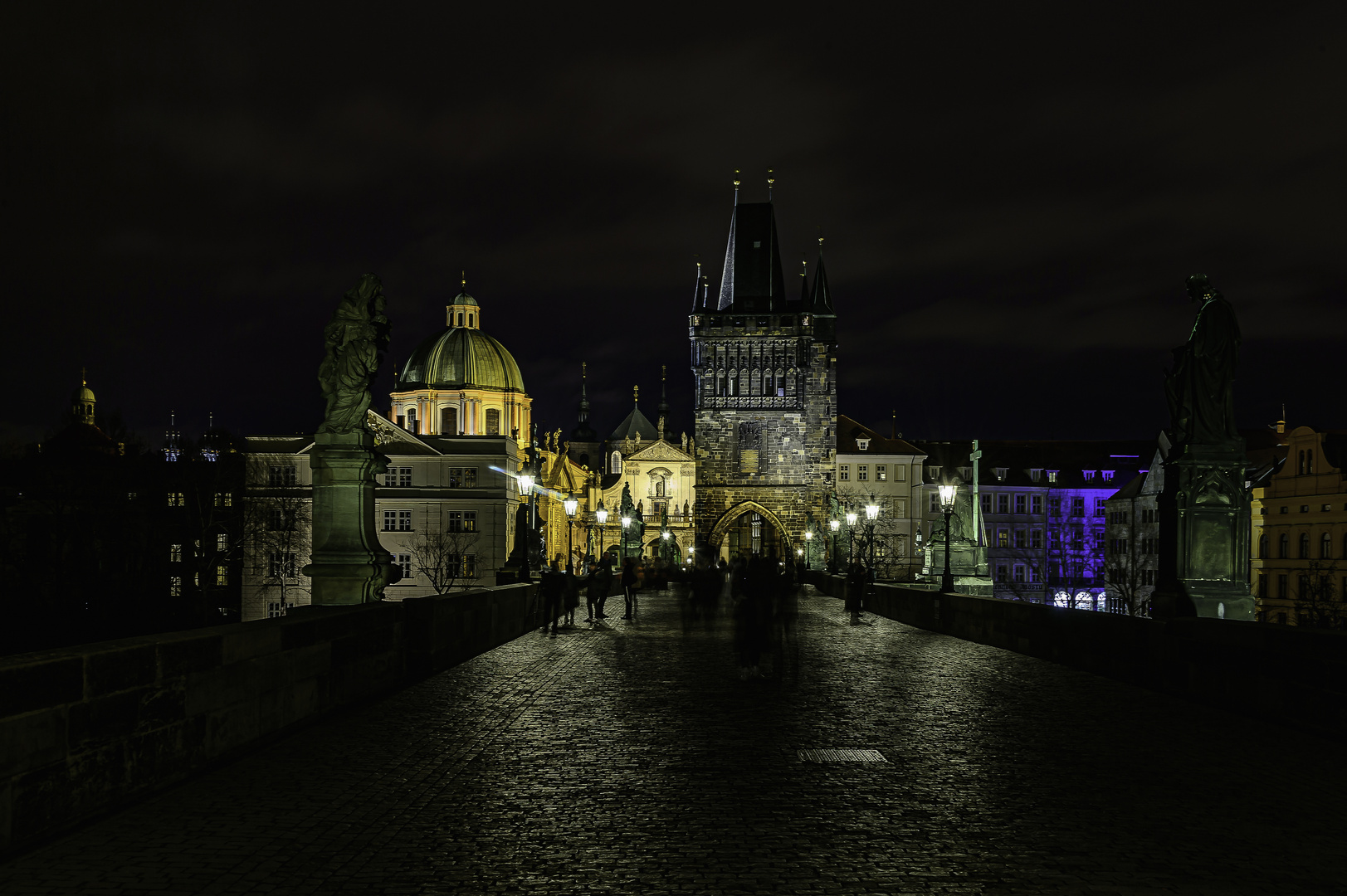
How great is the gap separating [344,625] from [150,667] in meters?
3.90

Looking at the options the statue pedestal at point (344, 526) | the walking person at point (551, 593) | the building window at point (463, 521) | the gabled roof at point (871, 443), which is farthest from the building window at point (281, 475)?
the statue pedestal at point (344, 526)

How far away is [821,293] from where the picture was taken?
103 metres

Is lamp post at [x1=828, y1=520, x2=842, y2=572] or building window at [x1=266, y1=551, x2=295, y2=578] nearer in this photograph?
lamp post at [x1=828, y1=520, x2=842, y2=572]

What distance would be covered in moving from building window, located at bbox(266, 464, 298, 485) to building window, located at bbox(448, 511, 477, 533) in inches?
406

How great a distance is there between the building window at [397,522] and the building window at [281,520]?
9974 mm

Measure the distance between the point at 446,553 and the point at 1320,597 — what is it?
51057 mm

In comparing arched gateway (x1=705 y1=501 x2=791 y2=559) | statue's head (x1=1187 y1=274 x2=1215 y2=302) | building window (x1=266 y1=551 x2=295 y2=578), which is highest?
statue's head (x1=1187 y1=274 x2=1215 y2=302)

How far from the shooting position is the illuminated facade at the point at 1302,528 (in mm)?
57469

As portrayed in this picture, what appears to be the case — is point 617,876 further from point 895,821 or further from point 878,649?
point 878,649

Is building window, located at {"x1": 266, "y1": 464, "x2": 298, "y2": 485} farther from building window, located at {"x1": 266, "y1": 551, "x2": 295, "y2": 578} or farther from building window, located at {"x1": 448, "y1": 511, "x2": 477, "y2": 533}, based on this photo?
building window, located at {"x1": 448, "y1": 511, "x2": 477, "y2": 533}

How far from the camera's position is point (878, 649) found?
62.6 feet

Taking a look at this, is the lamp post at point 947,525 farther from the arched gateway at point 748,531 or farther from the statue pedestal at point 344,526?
the arched gateway at point 748,531

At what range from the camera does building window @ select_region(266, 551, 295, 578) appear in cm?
7044

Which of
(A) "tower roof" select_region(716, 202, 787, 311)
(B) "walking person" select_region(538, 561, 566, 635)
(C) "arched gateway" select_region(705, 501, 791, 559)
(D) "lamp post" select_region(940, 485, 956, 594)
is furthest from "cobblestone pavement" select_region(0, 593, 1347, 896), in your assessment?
(A) "tower roof" select_region(716, 202, 787, 311)
